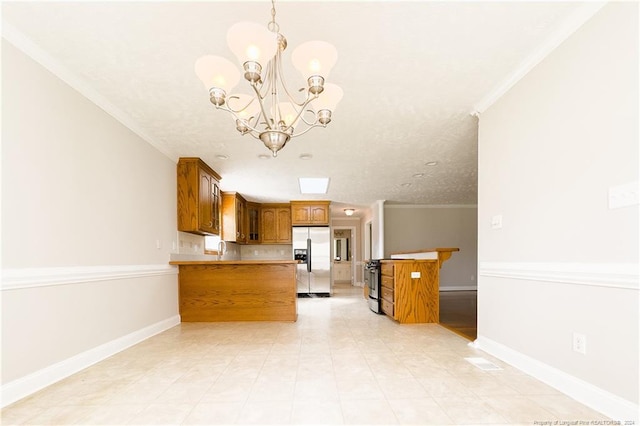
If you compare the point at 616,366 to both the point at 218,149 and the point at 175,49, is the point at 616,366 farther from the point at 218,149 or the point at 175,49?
the point at 218,149

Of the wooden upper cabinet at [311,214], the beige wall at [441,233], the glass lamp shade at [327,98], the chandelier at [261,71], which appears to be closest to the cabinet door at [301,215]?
the wooden upper cabinet at [311,214]

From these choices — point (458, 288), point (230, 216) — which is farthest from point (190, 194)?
point (458, 288)

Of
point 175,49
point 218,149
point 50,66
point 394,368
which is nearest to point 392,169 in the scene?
point 218,149

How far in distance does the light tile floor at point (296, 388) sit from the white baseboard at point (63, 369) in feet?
0.23

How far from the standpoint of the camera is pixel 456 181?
6.27m

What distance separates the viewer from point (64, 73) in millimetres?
2572

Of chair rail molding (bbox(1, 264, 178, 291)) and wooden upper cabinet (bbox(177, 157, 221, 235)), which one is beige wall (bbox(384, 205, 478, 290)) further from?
chair rail molding (bbox(1, 264, 178, 291))

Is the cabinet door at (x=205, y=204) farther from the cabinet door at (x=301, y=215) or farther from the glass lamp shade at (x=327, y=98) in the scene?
the glass lamp shade at (x=327, y=98)

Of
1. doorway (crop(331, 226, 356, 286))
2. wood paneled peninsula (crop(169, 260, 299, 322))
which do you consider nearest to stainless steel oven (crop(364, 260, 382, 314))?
wood paneled peninsula (crop(169, 260, 299, 322))

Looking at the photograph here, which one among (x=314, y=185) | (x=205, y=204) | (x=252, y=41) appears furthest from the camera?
(x=314, y=185)

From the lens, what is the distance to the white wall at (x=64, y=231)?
2.16 metres

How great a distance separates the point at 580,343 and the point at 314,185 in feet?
16.5

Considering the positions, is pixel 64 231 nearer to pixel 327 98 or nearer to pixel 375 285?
pixel 327 98

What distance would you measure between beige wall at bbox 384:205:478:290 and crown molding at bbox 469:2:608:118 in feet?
19.3
